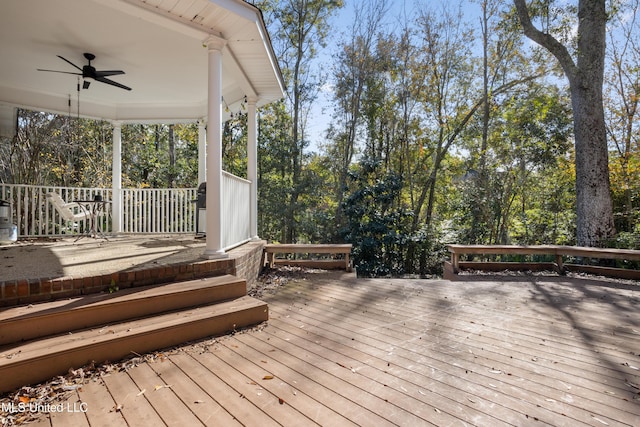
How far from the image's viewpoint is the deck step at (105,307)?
2102mm

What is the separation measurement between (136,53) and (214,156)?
2.03 meters

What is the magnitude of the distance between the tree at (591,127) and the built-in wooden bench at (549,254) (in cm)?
117

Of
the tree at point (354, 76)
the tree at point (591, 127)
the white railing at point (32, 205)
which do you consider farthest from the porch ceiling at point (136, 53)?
the tree at point (591, 127)

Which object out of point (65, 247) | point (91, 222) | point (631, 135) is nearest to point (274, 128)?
point (91, 222)

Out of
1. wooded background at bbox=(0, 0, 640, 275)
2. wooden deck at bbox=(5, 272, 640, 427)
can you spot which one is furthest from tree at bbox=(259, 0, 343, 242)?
wooden deck at bbox=(5, 272, 640, 427)

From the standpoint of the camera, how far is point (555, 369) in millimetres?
2191

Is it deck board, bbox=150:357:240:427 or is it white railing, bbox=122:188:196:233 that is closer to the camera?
deck board, bbox=150:357:240:427

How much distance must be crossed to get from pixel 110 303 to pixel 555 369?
10.5 feet

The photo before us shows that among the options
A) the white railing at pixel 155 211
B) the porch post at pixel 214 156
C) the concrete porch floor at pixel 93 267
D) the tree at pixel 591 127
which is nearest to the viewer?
the concrete porch floor at pixel 93 267

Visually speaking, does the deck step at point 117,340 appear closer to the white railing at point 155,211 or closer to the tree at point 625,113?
the white railing at point 155,211

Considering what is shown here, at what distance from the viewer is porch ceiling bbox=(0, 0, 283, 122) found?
3.23 metres

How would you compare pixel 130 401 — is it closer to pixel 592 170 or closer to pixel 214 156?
pixel 214 156

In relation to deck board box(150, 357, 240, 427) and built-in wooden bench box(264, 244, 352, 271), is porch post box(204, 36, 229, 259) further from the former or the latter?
built-in wooden bench box(264, 244, 352, 271)

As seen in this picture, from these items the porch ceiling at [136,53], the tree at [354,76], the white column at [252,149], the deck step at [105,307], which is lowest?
the deck step at [105,307]
